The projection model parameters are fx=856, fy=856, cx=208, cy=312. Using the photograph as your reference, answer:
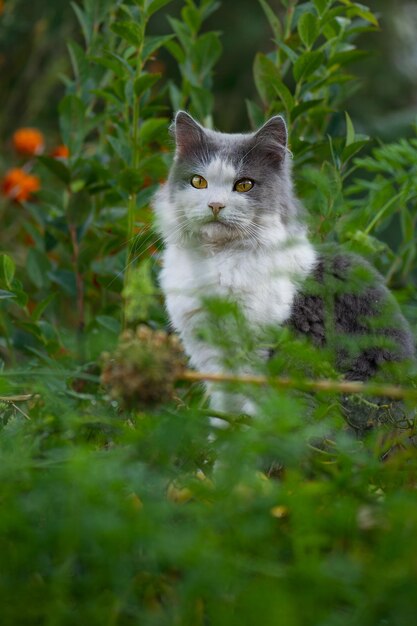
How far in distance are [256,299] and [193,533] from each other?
1.36 metres

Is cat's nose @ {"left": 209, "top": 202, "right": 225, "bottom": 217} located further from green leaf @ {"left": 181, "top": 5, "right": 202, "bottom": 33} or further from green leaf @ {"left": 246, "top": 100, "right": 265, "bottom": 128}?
green leaf @ {"left": 181, "top": 5, "right": 202, "bottom": 33}

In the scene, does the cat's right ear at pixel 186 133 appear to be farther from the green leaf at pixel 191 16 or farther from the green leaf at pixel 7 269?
the green leaf at pixel 7 269

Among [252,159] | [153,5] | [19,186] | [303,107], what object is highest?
[153,5]

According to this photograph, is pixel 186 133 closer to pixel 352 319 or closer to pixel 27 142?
pixel 352 319

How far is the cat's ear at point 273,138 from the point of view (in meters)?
2.32

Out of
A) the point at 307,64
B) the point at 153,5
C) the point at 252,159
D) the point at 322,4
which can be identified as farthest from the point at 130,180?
the point at 322,4

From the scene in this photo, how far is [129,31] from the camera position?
2285 millimetres

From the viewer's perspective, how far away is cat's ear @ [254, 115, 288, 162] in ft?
7.61

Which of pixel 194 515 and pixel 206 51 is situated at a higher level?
pixel 206 51

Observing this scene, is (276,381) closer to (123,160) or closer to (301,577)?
(301,577)

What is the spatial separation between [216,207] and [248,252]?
0.15 meters

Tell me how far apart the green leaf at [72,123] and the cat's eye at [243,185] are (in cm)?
51

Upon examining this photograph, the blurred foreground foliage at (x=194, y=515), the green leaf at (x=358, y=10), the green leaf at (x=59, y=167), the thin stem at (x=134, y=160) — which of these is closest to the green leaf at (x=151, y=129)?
the thin stem at (x=134, y=160)

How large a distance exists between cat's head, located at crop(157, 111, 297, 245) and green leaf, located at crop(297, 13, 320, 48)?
26 centimetres
